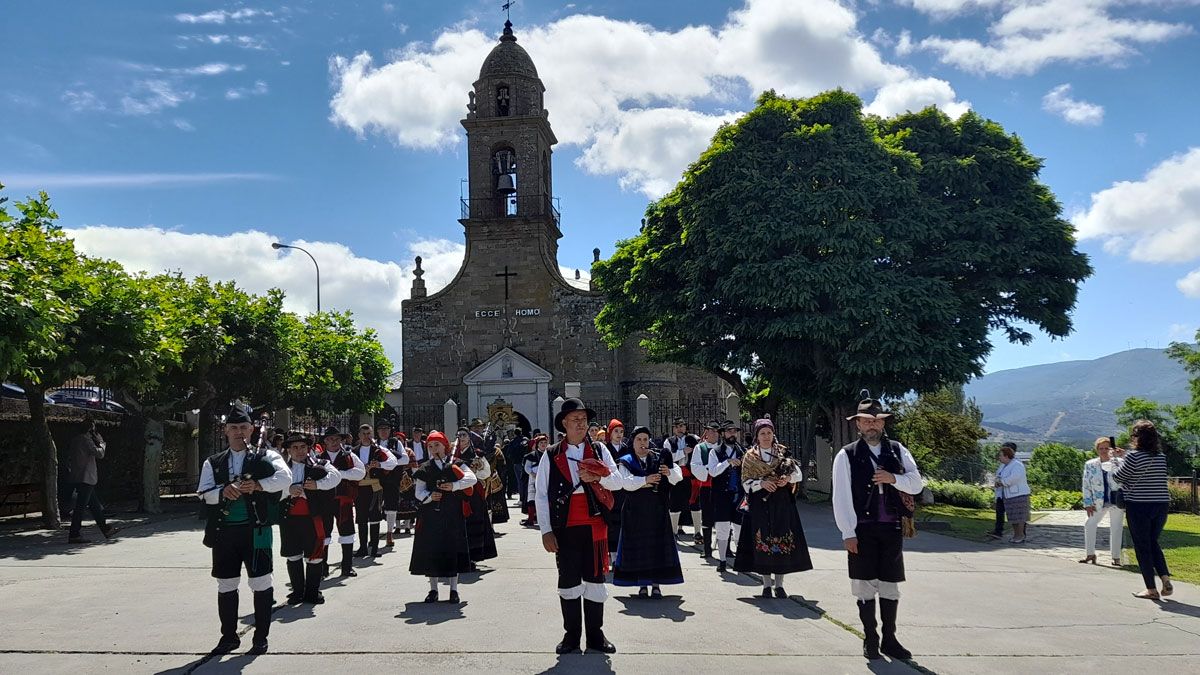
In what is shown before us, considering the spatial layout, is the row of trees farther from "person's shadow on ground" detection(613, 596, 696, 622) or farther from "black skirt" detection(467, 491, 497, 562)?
"person's shadow on ground" detection(613, 596, 696, 622)

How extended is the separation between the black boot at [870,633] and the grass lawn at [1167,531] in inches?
246

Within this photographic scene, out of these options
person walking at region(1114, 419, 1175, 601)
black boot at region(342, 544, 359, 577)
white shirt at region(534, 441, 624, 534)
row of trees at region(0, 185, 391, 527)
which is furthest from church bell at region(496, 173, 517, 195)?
white shirt at region(534, 441, 624, 534)

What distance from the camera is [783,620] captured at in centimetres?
816

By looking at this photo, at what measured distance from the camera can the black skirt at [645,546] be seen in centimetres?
923

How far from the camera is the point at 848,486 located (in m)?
6.90

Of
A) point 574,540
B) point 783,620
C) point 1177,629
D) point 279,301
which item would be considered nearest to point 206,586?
point 574,540

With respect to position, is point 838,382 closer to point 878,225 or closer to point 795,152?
point 878,225

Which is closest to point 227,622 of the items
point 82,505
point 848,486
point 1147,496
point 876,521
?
point 848,486

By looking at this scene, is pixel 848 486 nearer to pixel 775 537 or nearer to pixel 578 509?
pixel 578 509

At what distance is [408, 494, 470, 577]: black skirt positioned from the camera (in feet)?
30.3

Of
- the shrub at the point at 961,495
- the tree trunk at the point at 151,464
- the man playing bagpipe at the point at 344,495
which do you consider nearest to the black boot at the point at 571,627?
Answer: the man playing bagpipe at the point at 344,495

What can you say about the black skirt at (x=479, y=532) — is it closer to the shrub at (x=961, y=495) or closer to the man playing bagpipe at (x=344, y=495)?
the man playing bagpipe at (x=344, y=495)

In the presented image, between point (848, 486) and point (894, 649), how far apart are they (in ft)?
4.02

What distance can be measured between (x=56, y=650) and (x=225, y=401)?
17.0m
